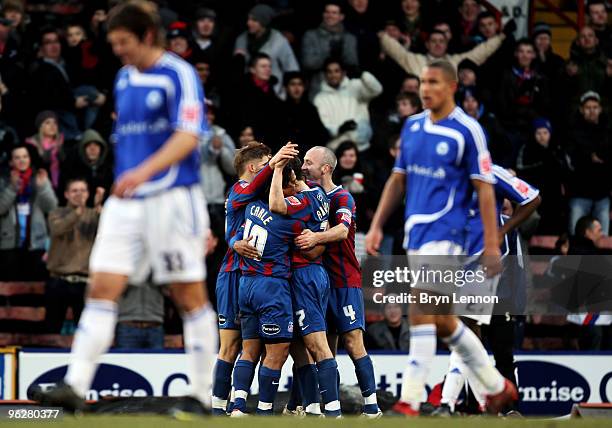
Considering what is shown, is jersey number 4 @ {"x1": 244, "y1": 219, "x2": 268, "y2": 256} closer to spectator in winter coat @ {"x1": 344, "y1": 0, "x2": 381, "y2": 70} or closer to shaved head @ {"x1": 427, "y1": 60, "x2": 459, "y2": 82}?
shaved head @ {"x1": 427, "y1": 60, "x2": 459, "y2": 82}

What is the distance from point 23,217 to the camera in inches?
678

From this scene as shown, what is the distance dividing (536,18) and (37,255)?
1028cm

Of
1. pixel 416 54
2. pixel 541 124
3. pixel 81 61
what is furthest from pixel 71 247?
pixel 541 124

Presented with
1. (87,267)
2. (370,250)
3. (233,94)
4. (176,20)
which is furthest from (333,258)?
(176,20)

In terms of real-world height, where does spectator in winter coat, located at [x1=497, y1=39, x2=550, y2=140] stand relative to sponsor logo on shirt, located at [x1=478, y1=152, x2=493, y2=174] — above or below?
above

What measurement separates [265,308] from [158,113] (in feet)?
13.7

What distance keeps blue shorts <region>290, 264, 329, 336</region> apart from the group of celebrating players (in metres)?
0.01

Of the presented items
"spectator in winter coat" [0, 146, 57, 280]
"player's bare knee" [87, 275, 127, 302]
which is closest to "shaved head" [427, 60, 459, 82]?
"player's bare knee" [87, 275, 127, 302]

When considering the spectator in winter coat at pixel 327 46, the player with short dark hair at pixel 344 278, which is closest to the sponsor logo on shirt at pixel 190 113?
the player with short dark hair at pixel 344 278

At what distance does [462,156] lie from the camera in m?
9.22

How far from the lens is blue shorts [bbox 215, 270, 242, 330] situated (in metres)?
12.5

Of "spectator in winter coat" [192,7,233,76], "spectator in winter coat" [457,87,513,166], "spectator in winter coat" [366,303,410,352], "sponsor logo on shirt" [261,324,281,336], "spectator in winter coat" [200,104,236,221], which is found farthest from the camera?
"spectator in winter coat" [192,7,233,76]

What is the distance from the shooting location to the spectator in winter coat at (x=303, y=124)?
17938mm

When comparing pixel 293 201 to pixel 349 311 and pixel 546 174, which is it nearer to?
pixel 349 311
